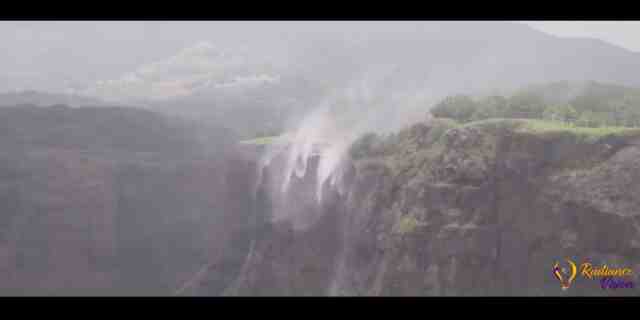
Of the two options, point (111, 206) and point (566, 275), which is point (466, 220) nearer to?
point (566, 275)

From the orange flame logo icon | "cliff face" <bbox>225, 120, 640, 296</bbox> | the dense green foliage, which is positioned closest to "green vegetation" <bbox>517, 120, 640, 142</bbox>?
"cliff face" <bbox>225, 120, 640, 296</bbox>

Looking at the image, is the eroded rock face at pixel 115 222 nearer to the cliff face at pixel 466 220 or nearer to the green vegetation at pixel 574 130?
the cliff face at pixel 466 220

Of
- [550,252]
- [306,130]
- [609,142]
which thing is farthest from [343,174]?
[609,142]

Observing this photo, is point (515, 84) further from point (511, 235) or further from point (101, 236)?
point (101, 236)

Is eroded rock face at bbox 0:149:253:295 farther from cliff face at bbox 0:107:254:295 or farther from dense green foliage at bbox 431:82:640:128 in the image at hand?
dense green foliage at bbox 431:82:640:128

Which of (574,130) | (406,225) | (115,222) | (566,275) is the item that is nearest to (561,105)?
(574,130)

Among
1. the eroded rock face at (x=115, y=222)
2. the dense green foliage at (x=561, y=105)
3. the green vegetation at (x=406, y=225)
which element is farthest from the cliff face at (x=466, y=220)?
the eroded rock face at (x=115, y=222)
